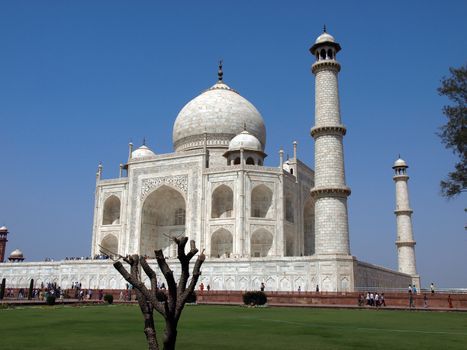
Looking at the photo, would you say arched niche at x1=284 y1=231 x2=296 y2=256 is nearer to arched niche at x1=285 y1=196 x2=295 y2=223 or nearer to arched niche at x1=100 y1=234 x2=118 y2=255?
arched niche at x1=285 y1=196 x2=295 y2=223

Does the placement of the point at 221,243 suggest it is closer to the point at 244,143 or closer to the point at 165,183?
the point at 165,183

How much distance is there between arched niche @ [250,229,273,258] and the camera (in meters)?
25.6

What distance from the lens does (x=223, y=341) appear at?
7062 mm

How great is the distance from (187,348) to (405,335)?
375cm

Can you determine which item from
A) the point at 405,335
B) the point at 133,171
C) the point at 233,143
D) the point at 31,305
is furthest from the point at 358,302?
the point at 133,171

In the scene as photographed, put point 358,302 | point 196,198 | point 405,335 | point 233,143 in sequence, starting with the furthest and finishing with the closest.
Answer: point 233,143, point 196,198, point 358,302, point 405,335

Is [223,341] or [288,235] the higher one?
[288,235]

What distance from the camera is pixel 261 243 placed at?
1022 inches

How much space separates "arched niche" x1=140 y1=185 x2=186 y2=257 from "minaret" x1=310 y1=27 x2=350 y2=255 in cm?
1078

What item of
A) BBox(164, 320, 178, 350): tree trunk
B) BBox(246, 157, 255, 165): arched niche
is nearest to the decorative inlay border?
BBox(246, 157, 255, 165): arched niche

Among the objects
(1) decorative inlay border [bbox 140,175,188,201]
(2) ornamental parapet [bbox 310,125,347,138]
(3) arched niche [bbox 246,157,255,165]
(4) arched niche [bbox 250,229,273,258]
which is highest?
(3) arched niche [bbox 246,157,255,165]

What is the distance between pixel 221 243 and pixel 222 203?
2419 millimetres

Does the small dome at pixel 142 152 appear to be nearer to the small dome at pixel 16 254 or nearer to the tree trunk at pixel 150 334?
the small dome at pixel 16 254

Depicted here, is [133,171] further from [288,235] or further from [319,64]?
[319,64]
